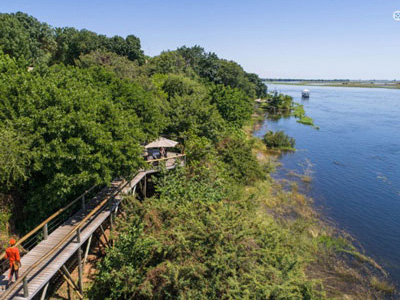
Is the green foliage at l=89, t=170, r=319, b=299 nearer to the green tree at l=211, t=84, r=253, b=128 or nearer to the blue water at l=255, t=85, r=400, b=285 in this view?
the blue water at l=255, t=85, r=400, b=285

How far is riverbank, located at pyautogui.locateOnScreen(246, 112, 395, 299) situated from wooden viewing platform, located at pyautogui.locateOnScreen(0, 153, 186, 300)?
1038 centimetres

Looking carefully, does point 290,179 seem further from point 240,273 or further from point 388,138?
point 388,138

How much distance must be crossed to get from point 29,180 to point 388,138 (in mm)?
56043

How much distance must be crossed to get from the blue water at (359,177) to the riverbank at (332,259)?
1.06 meters

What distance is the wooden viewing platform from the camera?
8375 mm

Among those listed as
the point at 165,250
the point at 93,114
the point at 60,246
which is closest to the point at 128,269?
the point at 165,250

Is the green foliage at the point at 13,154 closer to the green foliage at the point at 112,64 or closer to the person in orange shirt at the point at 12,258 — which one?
the person in orange shirt at the point at 12,258

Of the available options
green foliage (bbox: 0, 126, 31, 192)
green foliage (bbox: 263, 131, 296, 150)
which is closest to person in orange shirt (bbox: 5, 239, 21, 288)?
green foliage (bbox: 0, 126, 31, 192)

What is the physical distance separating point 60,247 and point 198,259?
545 centimetres

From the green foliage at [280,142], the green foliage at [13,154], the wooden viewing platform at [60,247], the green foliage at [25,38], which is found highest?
the green foliage at [25,38]

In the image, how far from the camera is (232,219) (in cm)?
1274

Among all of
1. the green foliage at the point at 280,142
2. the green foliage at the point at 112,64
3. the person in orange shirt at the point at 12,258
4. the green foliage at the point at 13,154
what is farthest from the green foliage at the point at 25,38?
the green foliage at the point at 280,142

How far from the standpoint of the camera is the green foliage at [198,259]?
9.62 m

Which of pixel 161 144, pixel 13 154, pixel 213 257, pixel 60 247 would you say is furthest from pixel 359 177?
pixel 13 154
